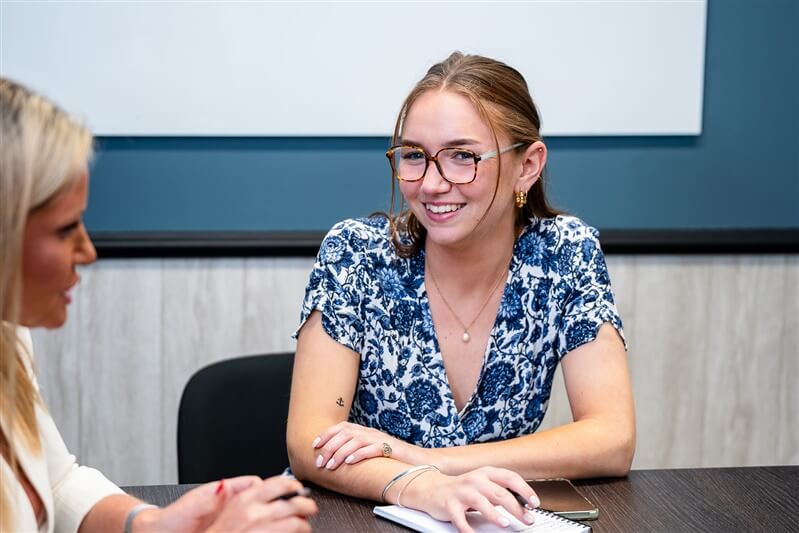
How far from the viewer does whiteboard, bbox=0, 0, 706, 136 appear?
2672 mm

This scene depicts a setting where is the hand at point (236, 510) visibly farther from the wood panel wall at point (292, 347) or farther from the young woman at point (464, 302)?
the wood panel wall at point (292, 347)

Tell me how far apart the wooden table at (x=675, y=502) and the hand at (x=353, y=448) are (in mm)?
58

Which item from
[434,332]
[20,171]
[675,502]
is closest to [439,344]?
[434,332]

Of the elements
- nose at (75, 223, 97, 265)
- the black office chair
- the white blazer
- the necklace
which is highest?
nose at (75, 223, 97, 265)

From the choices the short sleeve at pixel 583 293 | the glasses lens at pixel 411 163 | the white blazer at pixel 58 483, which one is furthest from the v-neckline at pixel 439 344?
the white blazer at pixel 58 483

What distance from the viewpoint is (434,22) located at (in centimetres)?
279

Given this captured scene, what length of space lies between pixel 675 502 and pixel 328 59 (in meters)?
1.63

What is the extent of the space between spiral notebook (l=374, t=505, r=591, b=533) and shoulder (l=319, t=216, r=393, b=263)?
2.12 feet

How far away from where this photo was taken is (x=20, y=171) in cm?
106

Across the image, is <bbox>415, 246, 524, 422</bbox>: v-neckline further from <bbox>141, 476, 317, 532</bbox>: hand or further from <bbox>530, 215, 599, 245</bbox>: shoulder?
<bbox>141, 476, 317, 532</bbox>: hand

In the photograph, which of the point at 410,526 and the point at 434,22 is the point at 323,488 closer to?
the point at 410,526

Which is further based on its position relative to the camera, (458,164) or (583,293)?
(583,293)

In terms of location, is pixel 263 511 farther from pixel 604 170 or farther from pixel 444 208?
pixel 604 170

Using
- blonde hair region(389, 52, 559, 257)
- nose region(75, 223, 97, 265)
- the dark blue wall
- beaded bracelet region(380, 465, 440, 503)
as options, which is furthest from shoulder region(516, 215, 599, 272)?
nose region(75, 223, 97, 265)
